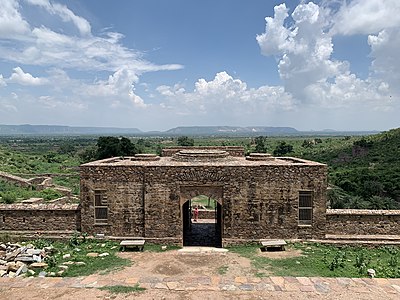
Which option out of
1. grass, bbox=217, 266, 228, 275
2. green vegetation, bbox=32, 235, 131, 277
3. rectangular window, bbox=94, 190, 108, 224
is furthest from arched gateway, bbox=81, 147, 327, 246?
grass, bbox=217, 266, 228, 275

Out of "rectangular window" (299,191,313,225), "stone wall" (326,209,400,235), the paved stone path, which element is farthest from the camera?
"stone wall" (326,209,400,235)

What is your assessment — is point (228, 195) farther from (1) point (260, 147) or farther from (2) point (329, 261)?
(1) point (260, 147)

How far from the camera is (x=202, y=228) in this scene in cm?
1928

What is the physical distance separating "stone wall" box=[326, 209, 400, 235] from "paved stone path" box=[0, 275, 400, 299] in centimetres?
446

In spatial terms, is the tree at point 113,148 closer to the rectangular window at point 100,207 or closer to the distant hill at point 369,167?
the distant hill at point 369,167

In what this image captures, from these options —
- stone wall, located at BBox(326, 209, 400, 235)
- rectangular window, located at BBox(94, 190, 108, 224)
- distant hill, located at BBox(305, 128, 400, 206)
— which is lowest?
distant hill, located at BBox(305, 128, 400, 206)

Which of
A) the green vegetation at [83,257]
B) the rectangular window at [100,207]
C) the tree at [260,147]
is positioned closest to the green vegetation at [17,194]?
the green vegetation at [83,257]

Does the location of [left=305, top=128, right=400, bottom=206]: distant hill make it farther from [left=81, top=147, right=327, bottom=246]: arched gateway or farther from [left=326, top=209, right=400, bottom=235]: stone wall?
[left=81, top=147, right=327, bottom=246]: arched gateway

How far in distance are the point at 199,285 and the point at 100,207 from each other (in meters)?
6.65

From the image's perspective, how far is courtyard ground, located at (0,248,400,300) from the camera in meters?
10.4

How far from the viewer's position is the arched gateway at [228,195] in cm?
1526

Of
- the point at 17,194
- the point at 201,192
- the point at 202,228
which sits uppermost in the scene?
the point at 201,192

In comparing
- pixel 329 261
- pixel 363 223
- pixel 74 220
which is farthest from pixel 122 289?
pixel 363 223

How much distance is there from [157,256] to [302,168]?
722 cm
